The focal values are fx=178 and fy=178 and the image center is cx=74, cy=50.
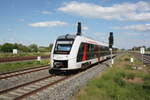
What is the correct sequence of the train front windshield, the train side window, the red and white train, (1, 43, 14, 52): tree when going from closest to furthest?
the red and white train, the train front windshield, the train side window, (1, 43, 14, 52): tree

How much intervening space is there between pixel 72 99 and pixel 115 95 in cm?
224

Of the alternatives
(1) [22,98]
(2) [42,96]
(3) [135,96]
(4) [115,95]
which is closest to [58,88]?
(2) [42,96]

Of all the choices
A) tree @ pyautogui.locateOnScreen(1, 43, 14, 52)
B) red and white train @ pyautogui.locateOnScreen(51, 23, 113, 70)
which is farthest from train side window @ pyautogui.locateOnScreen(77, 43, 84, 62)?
tree @ pyautogui.locateOnScreen(1, 43, 14, 52)

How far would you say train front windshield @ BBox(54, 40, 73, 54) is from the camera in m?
15.6

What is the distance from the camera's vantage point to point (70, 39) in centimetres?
1620

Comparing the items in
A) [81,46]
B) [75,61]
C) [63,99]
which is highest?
[81,46]

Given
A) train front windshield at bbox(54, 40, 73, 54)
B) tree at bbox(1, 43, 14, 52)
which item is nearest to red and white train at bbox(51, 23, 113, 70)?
train front windshield at bbox(54, 40, 73, 54)

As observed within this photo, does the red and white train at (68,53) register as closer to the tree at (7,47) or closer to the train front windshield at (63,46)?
the train front windshield at (63,46)

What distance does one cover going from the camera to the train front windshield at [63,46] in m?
15.6

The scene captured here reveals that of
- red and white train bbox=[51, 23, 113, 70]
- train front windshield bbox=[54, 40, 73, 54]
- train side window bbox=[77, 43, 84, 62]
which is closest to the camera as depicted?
red and white train bbox=[51, 23, 113, 70]

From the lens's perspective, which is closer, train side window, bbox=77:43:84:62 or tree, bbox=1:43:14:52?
train side window, bbox=77:43:84:62

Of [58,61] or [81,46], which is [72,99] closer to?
[58,61]

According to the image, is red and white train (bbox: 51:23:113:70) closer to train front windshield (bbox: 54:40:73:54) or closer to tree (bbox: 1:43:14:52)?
train front windshield (bbox: 54:40:73:54)

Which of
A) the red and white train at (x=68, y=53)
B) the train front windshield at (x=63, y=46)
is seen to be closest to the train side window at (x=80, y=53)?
the red and white train at (x=68, y=53)
